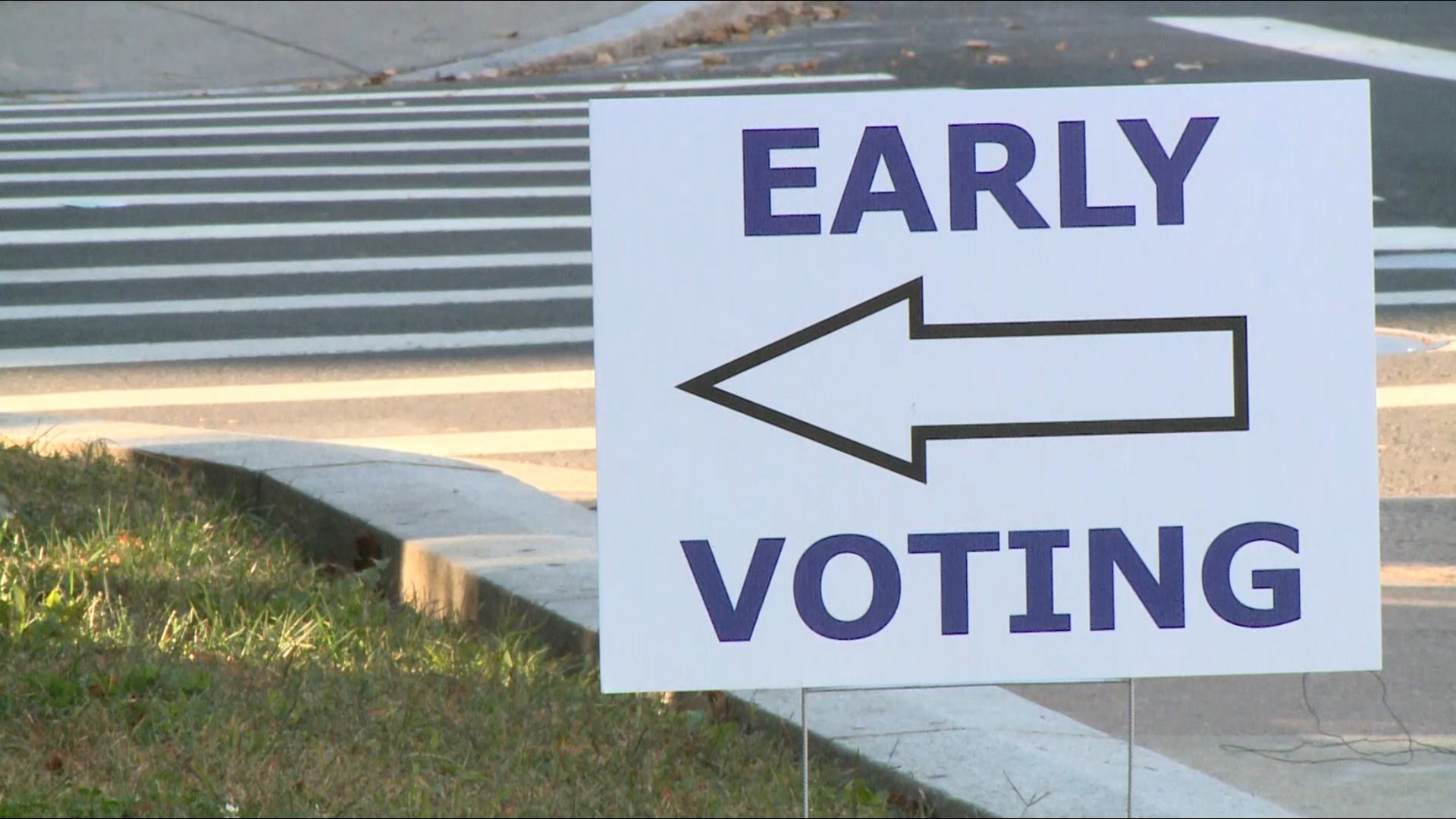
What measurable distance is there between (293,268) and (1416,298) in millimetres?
5237

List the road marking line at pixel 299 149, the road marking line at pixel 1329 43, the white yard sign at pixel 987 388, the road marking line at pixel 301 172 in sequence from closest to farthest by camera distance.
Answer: the white yard sign at pixel 987 388 → the road marking line at pixel 301 172 → the road marking line at pixel 299 149 → the road marking line at pixel 1329 43

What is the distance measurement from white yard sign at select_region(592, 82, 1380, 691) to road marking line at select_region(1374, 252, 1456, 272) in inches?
265

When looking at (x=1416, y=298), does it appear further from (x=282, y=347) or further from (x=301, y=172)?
(x=301, y=172)

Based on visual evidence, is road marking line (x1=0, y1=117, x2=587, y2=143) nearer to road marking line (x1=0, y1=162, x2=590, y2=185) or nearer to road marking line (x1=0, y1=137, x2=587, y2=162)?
road marking line (x1=0, y1=137, x2=587, y2=162)

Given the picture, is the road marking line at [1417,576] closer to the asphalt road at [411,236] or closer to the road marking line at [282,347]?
the asphalt road at [411,236]

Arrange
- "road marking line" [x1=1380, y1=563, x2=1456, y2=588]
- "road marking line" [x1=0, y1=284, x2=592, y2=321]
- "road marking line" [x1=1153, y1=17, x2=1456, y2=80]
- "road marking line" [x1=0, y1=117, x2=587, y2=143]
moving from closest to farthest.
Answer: "road marking line" [x1=1380, y1=563, x2=1456, y2=588] < "road marking line" [x1=0, y1=284, x2=592, y2=321] < "road marking line" [x1=0, y1=117, x2=587, y2=143] < "road marking line" [x1=1153, y1=17, x2=1456, y2=80]

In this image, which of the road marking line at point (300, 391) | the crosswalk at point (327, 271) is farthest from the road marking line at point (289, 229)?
the road marking line at point (300, 391)

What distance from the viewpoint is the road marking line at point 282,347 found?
27.7 feet

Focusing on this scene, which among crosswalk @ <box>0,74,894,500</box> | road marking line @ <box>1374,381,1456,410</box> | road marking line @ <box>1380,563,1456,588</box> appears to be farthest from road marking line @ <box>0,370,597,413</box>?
road marking line @ <box>1380,563,1456,588</box>

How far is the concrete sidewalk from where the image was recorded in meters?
16.6

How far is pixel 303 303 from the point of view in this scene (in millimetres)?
9383

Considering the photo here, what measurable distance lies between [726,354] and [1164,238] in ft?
2.21

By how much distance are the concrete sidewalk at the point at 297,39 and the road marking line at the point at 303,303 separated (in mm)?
7373

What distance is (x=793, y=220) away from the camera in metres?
3.05
